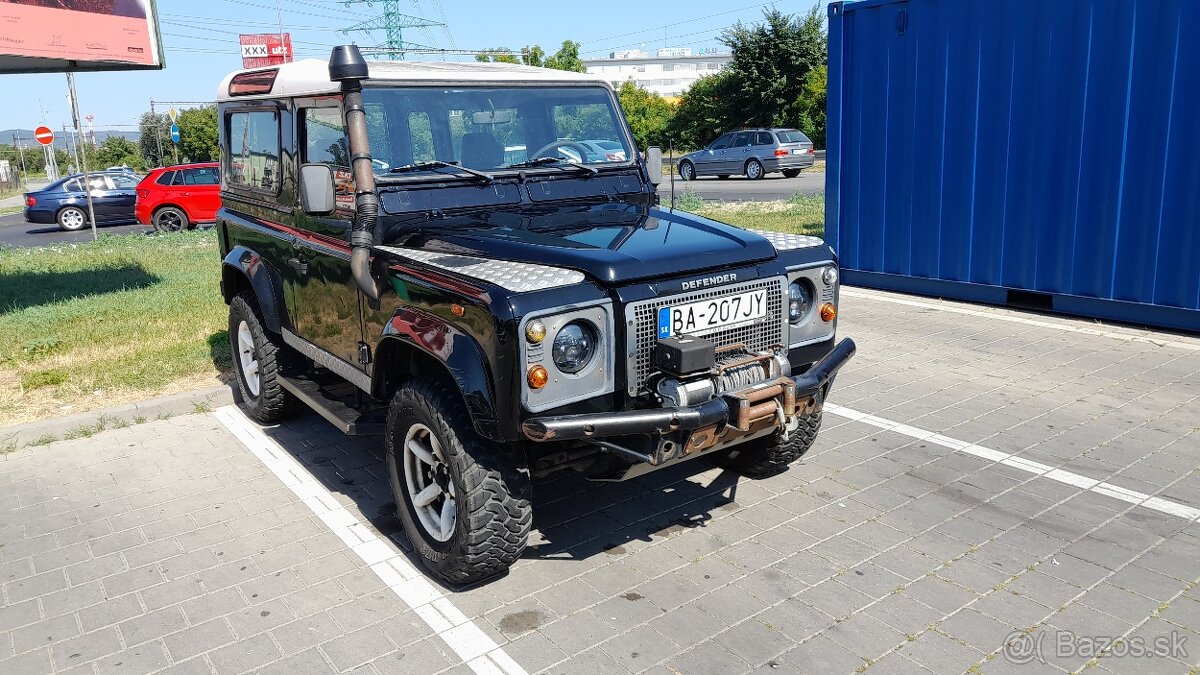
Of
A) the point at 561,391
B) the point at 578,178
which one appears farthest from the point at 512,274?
the point at 578,178

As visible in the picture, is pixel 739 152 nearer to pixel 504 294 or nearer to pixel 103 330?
pixel 103 330

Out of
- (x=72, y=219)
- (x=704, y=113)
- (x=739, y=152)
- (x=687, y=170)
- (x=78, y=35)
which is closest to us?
(x=78, y=35)

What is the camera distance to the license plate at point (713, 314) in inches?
149

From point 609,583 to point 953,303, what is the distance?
21.8ft

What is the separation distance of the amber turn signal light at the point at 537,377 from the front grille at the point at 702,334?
0.39 metres

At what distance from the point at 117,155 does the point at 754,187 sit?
180 ft

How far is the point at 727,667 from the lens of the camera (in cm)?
338

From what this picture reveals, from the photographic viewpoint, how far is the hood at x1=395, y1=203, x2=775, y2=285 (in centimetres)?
379

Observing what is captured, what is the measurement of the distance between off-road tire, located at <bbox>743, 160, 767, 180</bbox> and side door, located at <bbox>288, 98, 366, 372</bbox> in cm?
2462

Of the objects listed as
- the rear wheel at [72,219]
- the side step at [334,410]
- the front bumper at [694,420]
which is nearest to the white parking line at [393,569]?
the side step at [334,410]

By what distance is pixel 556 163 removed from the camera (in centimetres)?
498

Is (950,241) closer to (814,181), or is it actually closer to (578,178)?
(578,178)

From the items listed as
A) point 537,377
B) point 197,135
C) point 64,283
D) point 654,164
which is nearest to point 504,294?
point 537,377

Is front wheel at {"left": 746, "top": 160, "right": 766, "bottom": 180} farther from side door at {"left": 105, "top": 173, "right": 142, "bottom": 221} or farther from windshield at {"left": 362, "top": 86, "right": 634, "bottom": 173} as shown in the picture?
windshield at {"left": 362, "top": 86, "right": 634, "bottom": 173}
